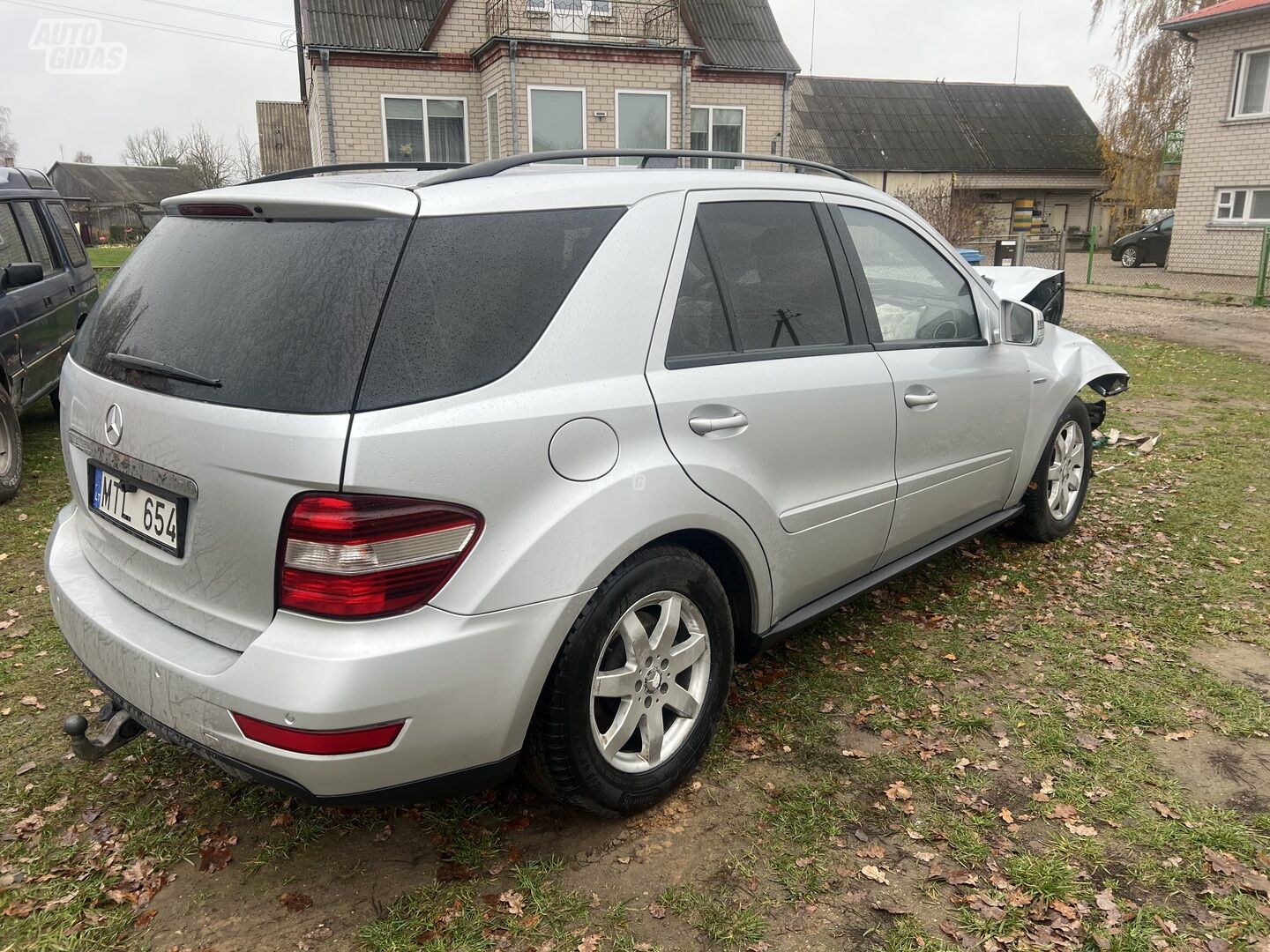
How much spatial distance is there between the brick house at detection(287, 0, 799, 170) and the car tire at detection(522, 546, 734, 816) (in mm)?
19439

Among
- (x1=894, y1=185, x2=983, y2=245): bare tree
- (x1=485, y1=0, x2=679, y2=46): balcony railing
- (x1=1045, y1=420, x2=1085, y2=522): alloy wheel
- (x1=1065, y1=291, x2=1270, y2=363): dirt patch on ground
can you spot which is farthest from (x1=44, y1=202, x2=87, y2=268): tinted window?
(x1=894, y1=185, x2=983, y2=245): bare tree

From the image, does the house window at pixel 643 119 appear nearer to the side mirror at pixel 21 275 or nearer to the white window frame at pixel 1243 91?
the white window frame at pixel 1243 91

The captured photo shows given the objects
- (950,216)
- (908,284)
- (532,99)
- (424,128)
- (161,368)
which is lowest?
(161,368)

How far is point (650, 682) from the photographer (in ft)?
9.16

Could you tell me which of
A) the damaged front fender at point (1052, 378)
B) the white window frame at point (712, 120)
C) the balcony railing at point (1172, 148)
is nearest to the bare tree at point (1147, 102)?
the balcony railing at point (1172, 148)

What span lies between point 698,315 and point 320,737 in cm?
161

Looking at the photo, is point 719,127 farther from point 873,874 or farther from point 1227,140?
point 873,874

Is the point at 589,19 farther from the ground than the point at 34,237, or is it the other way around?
the point at 589,19

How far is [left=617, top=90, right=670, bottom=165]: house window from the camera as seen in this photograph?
71.7 ft

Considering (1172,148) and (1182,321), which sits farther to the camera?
(1172,148)

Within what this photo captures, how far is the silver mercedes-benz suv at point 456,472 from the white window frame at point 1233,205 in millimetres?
24689

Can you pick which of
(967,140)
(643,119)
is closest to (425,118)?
(643,119)

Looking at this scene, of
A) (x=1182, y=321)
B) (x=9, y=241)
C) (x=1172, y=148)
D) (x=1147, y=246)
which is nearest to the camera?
(x=9, y=241)

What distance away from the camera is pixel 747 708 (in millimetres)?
3562
